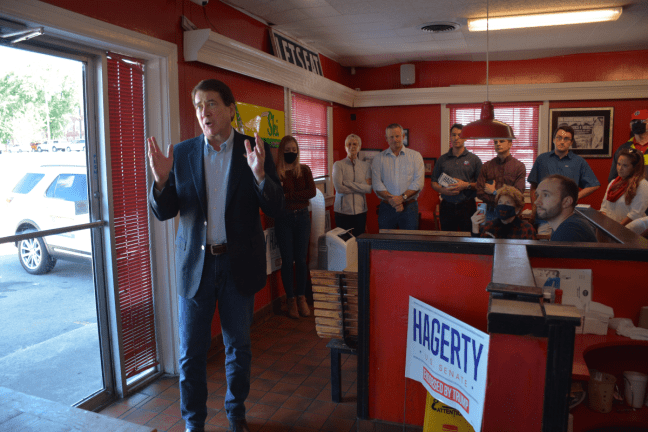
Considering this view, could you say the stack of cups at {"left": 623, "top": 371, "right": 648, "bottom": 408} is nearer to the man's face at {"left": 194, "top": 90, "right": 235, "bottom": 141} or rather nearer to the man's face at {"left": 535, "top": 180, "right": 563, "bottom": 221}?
the man's face at {"left": 535, "top": 180, "right": 563, "bottom": 221}

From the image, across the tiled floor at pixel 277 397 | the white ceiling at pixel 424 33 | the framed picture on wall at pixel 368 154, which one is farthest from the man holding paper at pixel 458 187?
the tiled floor at pixel 277 397

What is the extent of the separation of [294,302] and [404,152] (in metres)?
1.98

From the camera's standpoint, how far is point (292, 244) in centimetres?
459

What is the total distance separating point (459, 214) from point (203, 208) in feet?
12.2

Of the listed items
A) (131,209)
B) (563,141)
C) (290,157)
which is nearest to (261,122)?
(290,157)

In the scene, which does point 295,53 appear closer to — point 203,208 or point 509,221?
point 509,221

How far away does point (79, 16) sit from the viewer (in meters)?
2.44

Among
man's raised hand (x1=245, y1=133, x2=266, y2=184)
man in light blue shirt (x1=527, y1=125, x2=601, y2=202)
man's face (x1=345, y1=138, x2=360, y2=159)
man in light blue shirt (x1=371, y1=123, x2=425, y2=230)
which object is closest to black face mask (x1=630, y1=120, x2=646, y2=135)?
man in light blue shirt (x1=527, y1=125, x2=601, y2=202)

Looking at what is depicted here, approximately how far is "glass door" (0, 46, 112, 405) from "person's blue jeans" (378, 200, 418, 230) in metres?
3.02

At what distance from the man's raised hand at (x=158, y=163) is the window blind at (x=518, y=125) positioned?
5455mm

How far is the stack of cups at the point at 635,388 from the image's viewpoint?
2.12 m

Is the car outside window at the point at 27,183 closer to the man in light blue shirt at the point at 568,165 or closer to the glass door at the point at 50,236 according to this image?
the glass door at the point at 50,236

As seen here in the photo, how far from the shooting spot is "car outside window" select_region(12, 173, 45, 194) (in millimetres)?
2422

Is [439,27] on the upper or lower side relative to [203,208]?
upper
